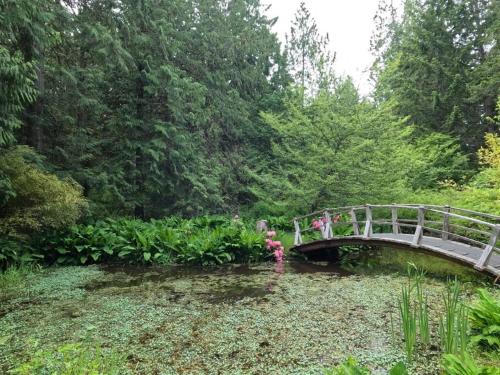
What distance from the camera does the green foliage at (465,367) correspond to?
7.93ft

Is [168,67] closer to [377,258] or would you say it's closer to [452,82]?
[377,258]

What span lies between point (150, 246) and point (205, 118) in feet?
21.1

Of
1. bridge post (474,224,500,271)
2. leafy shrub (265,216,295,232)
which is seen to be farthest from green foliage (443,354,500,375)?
leafy shrub (265,216,295,232)

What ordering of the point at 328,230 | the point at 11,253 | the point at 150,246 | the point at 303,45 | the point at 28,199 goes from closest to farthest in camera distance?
1. the point at 28,199
2. the point at 11,253
3. the point at 150,246
4. the point at 328,230
5. the point at 303,45

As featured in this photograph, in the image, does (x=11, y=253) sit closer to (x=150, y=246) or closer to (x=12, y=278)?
(x=12, y=278)

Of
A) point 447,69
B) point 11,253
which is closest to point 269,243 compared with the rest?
point 11,253

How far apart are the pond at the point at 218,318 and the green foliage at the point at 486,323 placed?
0.43 m

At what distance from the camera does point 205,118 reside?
13.4 metres

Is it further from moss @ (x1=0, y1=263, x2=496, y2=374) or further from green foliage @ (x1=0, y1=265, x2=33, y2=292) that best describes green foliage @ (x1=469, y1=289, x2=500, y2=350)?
green foliage @ (x1=0, y1=265, x2=33, y2=292)

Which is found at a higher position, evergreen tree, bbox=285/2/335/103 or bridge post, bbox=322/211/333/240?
evergreen tree, bbox=285/2/335/103

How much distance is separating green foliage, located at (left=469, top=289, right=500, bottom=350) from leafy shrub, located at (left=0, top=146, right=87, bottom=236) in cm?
733

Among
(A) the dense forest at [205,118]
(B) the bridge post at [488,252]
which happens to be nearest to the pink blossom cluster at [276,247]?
(A) the dense forest at [205,118]

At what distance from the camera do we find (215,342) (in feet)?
13.0

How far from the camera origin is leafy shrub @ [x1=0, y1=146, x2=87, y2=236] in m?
6.82
